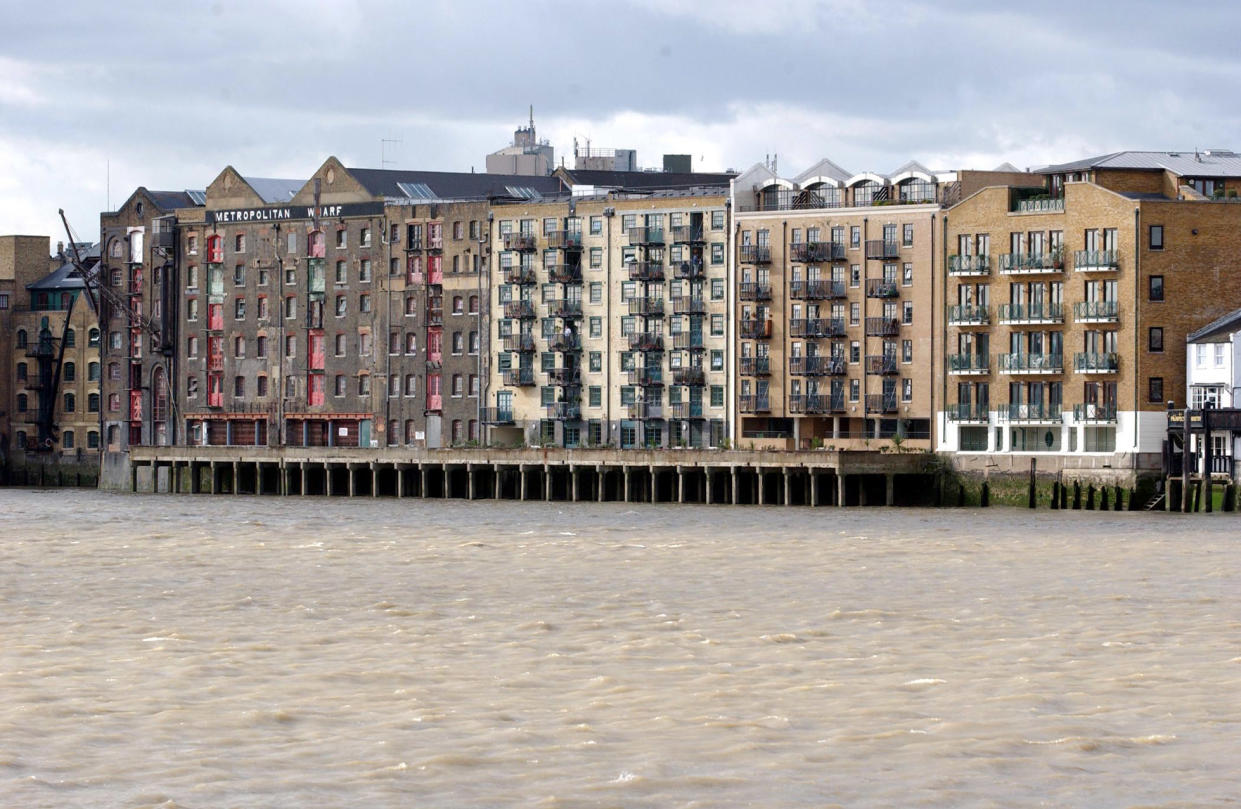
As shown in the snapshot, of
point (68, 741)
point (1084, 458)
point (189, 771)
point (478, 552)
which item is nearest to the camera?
point (189, 771)

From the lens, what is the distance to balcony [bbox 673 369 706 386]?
426 ft

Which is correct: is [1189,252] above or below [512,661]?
above

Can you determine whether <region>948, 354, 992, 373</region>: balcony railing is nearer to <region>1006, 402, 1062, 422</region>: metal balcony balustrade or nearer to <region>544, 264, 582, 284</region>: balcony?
<region>1006, 402, 1062, 422</region>: metal balcony balustrade

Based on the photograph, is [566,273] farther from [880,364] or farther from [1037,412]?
[1037,412]

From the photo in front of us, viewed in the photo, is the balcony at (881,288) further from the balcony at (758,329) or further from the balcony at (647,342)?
the balcony at (647,342)

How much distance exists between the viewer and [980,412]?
114688mm

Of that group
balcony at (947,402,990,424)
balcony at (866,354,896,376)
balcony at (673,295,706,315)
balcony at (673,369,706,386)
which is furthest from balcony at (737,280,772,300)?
balcony at (947,402,990,424)

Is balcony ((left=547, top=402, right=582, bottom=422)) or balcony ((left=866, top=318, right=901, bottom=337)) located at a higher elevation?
balcony ((left=866, top=318, right=901, bottom=337))

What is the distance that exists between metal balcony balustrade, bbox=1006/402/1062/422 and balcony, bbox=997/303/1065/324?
407 centimetres

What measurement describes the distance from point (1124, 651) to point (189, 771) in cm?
1738

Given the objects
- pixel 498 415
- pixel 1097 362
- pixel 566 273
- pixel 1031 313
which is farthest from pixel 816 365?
pixel 498 415

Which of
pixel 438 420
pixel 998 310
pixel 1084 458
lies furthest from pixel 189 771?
pixel 438 420

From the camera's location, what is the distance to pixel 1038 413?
112 metres

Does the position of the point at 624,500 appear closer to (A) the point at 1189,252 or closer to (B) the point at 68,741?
(A) the point at 1189,252
